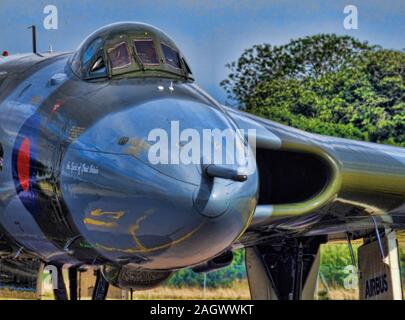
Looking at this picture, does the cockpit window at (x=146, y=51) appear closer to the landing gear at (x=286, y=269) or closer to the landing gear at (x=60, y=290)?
the landing gear at (x=60, y=290)

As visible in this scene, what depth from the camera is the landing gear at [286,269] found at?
16.9 metres

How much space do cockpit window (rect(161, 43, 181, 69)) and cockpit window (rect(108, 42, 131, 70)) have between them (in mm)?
440

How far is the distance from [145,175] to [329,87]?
3779cm

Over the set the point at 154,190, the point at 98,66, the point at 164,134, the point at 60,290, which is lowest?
the point at 60,290

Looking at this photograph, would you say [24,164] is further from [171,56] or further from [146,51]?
[171,56]

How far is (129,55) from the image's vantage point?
41.9 feet

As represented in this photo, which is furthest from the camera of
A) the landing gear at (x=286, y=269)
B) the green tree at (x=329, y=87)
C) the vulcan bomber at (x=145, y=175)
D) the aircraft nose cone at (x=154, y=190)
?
the green tree at (x=329, y=87)

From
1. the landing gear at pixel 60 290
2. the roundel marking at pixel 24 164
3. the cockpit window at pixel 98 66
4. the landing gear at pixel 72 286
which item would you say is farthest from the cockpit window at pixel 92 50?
the landing gear at pixel 60 290

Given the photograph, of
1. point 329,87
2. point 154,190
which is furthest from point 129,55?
point 329,87

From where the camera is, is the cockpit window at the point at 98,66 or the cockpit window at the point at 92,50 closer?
the cockpit window at the point at 98,66

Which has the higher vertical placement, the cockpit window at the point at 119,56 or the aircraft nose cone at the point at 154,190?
the cockpit window at the point at 119,56

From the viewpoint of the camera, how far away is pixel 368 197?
50.5ft

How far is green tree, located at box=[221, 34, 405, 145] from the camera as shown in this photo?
45344 millimetres

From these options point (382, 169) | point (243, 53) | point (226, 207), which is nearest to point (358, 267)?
point (382, 169)
